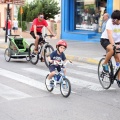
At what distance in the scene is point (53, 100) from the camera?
7.62 metres

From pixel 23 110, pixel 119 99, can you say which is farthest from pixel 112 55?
pixel 23 110

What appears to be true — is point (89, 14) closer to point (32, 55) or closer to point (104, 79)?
point (32, 55)

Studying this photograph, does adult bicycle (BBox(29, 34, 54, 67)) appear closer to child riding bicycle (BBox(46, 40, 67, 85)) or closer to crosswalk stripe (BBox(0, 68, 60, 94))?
crosswalk stripe (BBox(0, 68, 60, 94))

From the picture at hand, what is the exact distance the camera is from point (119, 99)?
7.68 metres

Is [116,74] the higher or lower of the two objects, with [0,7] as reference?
lower

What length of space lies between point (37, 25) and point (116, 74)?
516cm

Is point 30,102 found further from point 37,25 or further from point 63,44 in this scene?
point 37,25

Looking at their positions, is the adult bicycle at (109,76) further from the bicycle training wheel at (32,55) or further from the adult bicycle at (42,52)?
the bicycle training wheel at (32,55)

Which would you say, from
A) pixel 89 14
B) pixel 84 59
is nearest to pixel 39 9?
pixel 89 14

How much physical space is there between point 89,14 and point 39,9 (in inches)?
602

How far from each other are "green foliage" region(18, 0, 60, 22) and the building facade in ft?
44.6

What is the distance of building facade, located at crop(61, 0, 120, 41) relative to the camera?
2311 cm

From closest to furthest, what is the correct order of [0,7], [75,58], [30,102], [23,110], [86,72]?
[23,110] < [30,102] < [86,72] < [75,58] < [0,7]

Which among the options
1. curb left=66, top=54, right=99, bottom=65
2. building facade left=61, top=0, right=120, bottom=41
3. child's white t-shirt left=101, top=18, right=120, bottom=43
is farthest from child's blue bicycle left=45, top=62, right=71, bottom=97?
building facade left=61, top=0, right=120, bottom=41
